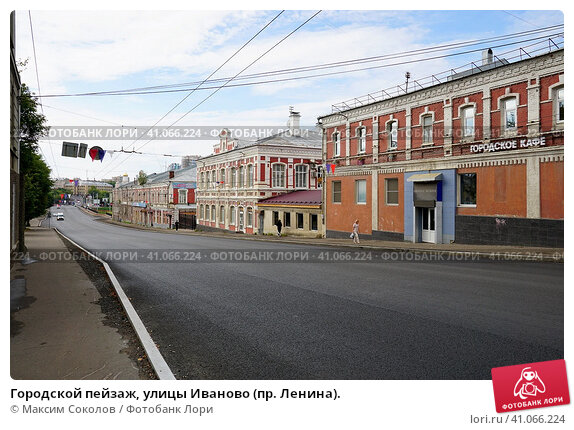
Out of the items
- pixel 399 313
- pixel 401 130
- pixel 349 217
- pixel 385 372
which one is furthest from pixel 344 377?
pixel 349 217

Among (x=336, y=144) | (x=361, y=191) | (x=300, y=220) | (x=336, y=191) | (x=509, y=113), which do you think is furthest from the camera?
(x=300, y=220)

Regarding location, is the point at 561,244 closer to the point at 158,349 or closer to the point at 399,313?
the point at 399,313

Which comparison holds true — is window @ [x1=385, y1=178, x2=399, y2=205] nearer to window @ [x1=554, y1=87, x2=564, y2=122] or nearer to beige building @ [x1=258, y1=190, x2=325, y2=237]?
beige building @ [x1=258, y1=190, x2=325, y2=237]

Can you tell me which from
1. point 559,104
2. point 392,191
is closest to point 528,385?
point 559,104

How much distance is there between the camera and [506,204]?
65.0ft

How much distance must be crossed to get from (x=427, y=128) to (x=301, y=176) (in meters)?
19.9

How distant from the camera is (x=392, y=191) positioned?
86.7 feet

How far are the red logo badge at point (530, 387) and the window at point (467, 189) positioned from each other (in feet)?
60.3

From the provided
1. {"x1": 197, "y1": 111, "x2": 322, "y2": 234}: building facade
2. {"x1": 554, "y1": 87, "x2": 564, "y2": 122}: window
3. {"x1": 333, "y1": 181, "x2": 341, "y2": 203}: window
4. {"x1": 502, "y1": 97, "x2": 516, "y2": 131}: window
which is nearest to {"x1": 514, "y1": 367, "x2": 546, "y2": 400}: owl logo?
{"x1": 554, "y1": 87, "x2": 564, "y2": 122}: window

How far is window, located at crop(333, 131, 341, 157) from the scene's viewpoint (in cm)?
3081

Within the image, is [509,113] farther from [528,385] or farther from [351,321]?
[528,385]

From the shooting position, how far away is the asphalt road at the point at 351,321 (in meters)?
5.35

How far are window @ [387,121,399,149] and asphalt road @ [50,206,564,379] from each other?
14124mm

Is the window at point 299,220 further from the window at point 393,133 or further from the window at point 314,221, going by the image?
the window at point 393,133
